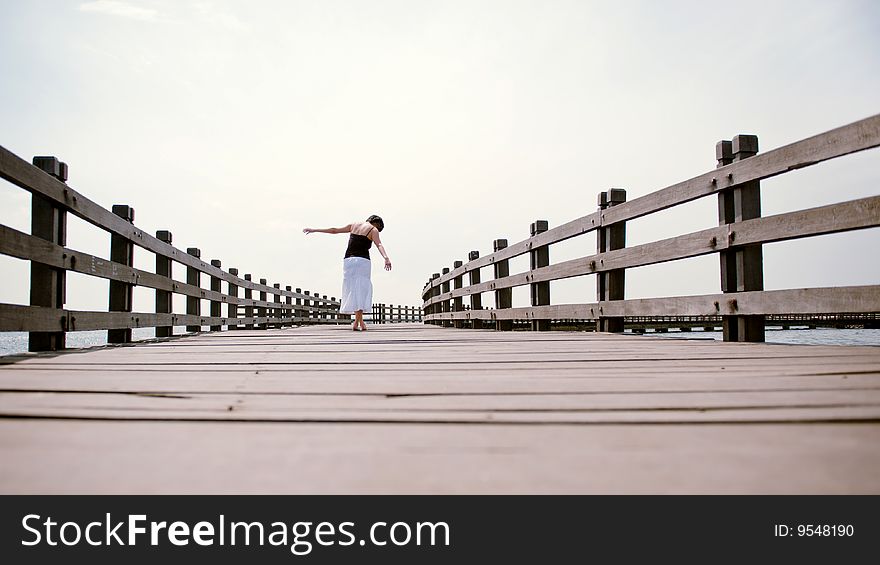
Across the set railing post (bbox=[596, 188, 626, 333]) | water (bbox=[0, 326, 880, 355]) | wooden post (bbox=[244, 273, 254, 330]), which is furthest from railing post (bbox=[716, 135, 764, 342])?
wooden post (bbox=[244, 273, 254, 330])

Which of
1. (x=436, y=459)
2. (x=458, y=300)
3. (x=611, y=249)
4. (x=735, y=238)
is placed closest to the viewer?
(x=436, y=459)

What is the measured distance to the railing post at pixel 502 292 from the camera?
30.3ft

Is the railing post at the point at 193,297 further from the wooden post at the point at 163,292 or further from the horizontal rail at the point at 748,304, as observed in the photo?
the horizontal rail at the point at 748,304

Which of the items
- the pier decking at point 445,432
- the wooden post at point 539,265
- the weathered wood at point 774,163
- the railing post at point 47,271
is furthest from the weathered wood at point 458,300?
the pier decking at point 445,432

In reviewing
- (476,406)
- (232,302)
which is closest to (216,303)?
(232,302)

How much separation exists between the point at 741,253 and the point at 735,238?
4.6 inches

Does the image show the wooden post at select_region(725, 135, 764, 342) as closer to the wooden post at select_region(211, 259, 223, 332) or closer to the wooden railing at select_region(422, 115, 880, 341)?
the wooden railing at select_region(422, 115, 880, 341)

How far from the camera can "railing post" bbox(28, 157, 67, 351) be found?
4.07 metres

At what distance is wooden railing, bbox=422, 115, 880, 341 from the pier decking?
1385mm

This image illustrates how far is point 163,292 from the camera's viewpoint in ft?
23.1

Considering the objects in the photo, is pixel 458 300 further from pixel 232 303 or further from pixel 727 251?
pixel 727 251

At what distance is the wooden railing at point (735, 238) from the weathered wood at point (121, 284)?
453 centimetres

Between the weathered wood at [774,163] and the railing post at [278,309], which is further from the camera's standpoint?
the railing post at [278,309]
